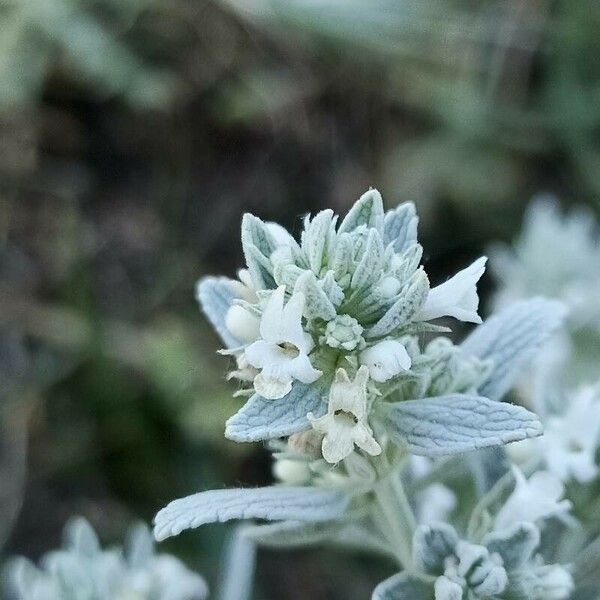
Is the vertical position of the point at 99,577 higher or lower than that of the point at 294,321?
lower

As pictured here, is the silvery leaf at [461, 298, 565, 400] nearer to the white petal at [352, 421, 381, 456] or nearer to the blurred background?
the white petal at [352, 421, 381, 456]

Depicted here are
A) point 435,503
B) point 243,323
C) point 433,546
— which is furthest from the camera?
point 435,503

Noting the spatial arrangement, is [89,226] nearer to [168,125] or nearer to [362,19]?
[168,125]

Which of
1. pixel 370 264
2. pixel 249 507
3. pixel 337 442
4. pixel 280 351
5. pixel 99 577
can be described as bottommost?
pixel 99 577

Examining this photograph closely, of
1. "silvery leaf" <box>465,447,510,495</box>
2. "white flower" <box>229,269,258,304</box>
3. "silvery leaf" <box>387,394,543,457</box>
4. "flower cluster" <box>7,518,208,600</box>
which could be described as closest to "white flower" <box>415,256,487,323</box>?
"silvery leaf" <box>387,394,543,457</box>

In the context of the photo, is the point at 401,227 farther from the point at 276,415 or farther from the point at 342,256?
the point at 276,415

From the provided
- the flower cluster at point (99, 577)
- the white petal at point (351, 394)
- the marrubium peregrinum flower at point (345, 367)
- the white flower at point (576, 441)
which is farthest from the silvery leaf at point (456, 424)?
the flower cluster at point (99, 577)

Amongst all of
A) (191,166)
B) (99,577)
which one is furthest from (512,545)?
(191,166)
